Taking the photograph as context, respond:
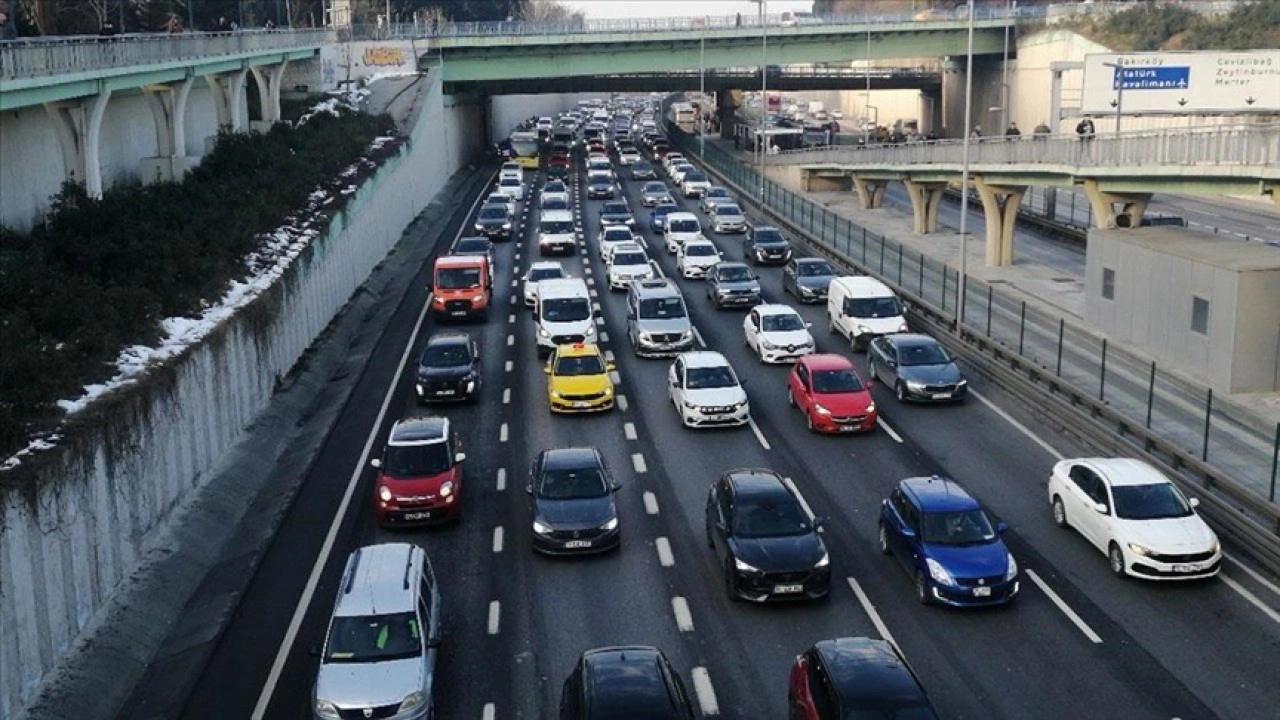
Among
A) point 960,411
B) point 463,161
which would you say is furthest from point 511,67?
point 960,411

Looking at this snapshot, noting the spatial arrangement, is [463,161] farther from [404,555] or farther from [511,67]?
[404,555]

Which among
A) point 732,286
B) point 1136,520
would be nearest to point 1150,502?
point 1136,520

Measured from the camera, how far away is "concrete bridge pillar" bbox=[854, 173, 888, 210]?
7306 cm

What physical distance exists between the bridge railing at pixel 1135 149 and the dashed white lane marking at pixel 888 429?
37.7ft

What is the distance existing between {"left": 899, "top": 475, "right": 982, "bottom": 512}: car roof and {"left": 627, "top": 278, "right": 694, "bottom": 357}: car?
15.6 m

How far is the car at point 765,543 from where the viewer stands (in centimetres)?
2050

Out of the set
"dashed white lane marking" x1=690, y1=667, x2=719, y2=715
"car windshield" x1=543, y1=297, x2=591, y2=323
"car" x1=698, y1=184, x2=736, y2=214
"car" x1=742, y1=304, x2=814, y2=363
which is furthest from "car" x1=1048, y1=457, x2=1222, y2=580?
"car" x1=698, y1=184, x2=736, y2=214

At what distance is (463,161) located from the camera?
9956 centimetres

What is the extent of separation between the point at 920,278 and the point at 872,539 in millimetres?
20462

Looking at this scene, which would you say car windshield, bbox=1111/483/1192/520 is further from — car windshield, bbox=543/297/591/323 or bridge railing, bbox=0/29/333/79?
bridge railing, bbox=0/29/333/79

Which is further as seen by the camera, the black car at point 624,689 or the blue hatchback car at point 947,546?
the blue hatchback car at point 947,546

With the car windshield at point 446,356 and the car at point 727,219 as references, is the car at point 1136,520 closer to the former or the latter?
the car windshield at point 446,356

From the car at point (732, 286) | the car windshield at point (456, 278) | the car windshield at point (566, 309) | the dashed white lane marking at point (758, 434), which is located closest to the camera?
the dashed white lane marking at point (758, 434)

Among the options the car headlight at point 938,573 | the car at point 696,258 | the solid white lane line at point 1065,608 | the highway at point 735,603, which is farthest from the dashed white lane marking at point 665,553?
the car at point 696,258
